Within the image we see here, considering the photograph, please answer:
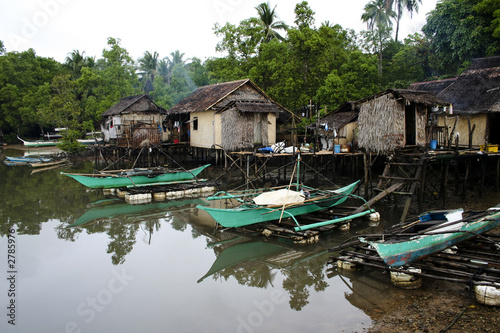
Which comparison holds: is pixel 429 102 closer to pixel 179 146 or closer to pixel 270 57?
pixel 270 57

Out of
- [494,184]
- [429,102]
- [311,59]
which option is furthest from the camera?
[311,59]

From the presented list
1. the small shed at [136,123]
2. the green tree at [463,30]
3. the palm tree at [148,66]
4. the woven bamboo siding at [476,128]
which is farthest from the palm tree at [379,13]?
the palm tree at [148,66]

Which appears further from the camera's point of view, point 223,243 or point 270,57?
point 270,57

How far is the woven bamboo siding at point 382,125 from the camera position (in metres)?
13.8

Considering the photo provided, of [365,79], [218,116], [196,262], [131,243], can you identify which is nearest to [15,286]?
[131,243]

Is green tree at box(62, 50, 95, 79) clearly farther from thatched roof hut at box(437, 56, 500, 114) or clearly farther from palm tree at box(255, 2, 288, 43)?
thatched roof hut at box(437, 56, 500, 114)

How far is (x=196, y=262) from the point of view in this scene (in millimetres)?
9680

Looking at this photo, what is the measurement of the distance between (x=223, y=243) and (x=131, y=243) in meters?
2.76

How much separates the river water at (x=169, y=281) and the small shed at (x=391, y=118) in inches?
140

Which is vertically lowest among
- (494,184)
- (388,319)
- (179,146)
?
(388,319)

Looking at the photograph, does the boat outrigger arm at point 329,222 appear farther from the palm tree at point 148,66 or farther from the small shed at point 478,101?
the palm tree at point 148,66

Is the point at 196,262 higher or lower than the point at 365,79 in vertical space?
lower

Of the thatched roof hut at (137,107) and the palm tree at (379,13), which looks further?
the palm tree at (379,13)

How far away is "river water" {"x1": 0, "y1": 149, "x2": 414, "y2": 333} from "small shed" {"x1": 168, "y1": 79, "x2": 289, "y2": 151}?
6.62 metres
